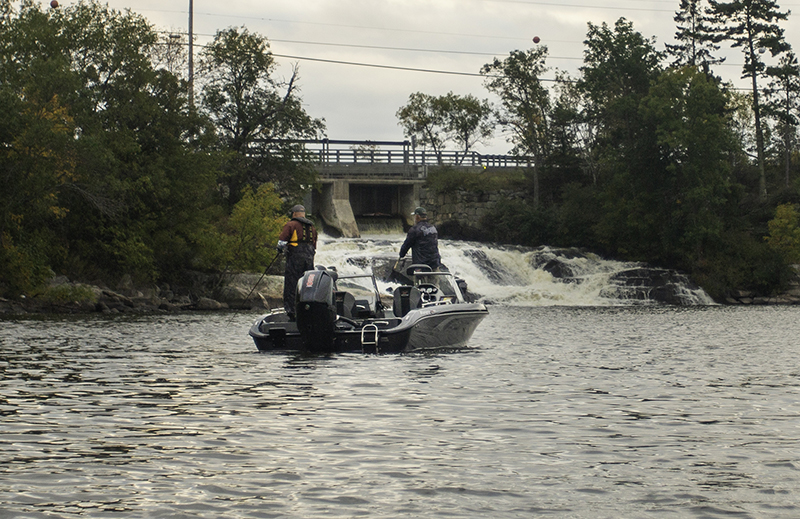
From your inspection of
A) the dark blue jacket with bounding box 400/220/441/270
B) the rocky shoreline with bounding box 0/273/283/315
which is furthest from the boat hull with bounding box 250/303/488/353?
the rocky shoreline with bounding box 0/273/283/315

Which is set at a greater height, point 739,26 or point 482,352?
point 739,26

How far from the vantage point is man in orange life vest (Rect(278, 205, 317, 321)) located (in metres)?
17.3

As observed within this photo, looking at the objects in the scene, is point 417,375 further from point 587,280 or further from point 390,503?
point 587,280

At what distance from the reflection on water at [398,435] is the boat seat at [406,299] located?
1.11 meters

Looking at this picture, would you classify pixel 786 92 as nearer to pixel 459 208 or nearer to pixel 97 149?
pixel 459 208

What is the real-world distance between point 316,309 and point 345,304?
1.96 m

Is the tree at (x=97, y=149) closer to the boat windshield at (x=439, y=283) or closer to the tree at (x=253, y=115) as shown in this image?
the tree at (x=253, y=115)

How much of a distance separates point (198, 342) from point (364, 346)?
18.9ft

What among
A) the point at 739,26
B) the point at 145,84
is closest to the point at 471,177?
the point at 739,26

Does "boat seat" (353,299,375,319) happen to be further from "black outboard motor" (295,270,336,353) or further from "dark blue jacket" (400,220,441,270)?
"dark blue jacket" (400,220,441,270)

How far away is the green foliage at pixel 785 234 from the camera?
179 feet

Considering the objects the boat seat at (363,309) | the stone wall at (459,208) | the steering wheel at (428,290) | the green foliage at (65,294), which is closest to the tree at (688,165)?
the stone wall at (459,208)

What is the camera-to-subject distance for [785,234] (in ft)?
181

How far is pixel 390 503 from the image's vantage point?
6.29m
